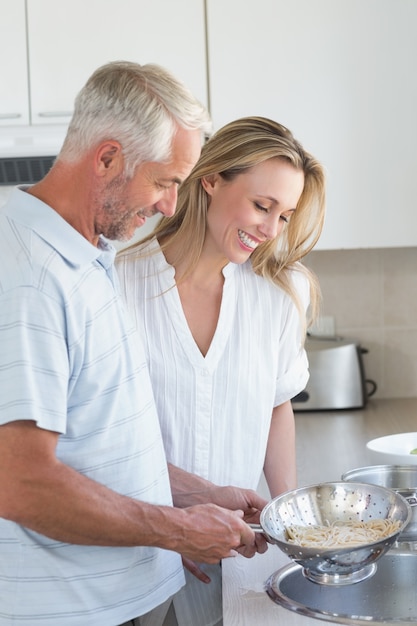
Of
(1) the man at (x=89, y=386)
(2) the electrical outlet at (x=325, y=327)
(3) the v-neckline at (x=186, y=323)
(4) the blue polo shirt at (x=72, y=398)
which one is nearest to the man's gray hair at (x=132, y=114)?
(1) the man at (x=89, y=386)

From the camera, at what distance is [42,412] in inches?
44.8

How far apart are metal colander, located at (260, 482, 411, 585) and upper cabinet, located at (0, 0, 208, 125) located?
158cm

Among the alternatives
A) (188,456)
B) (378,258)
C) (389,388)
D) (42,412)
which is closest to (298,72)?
(378,258)

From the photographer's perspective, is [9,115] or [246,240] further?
[9,115]

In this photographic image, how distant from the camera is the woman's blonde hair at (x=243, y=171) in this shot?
1670 mm

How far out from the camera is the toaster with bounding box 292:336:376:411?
2887 mm

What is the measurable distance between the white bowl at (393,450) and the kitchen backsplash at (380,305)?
109cm

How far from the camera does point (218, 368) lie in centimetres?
169

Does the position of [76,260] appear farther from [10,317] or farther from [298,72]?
[298,72]

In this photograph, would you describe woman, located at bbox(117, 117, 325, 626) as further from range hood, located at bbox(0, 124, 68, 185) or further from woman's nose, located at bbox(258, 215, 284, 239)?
range hood, located at bbox(0, 124, 68, 185)

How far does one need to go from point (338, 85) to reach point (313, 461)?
106 centimetres

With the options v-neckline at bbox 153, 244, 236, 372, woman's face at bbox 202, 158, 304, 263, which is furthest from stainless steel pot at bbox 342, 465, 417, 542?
woman's face at bbox 202, 158, 304, 263

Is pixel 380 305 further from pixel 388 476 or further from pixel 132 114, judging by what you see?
pixel 132 114

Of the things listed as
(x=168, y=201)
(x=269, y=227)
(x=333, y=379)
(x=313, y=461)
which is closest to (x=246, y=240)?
(x=269, y=227)
